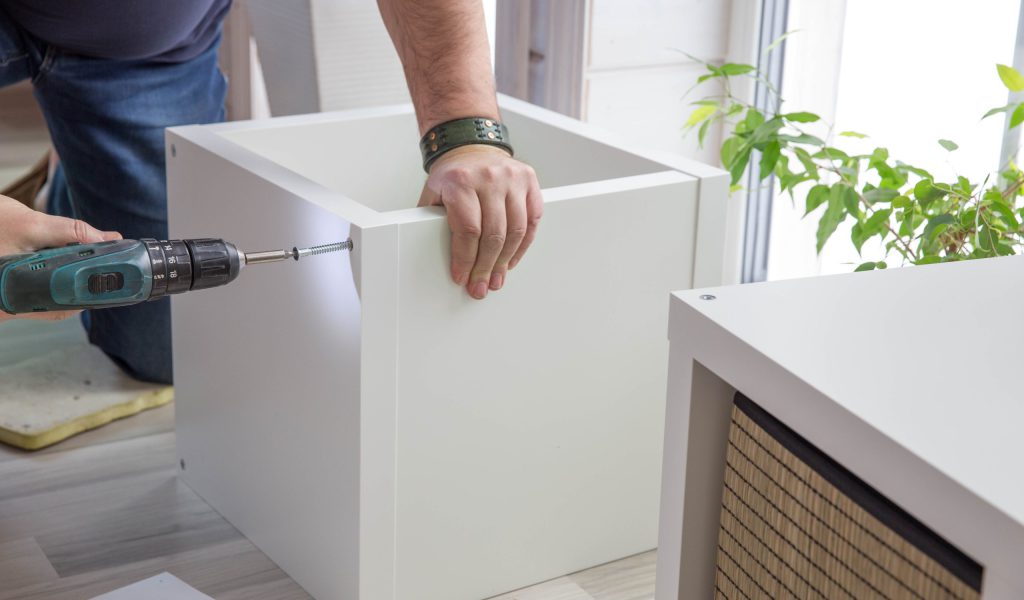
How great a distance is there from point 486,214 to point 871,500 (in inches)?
20.6

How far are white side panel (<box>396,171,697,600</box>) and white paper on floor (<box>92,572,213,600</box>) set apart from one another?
223mm

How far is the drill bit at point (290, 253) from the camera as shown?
3.35 feet

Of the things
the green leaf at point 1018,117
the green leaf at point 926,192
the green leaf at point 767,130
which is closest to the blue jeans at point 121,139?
the green leaf at point 767,130

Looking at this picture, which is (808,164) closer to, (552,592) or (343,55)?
(552,592)

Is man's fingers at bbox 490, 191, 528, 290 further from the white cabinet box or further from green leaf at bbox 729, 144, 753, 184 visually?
green leaf at bbox 729, 144, 753, 184


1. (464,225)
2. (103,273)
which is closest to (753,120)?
(464,225)

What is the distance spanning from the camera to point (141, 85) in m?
1.73

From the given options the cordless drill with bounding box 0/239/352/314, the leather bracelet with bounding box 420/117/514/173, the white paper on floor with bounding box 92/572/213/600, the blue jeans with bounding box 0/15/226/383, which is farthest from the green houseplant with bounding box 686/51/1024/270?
the blue jeans with bounding box 0/15/226/383

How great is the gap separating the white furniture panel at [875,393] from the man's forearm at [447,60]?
21.1 inches

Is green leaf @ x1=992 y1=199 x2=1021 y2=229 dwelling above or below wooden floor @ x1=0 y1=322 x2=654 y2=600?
above

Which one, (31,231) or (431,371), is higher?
(31,231)

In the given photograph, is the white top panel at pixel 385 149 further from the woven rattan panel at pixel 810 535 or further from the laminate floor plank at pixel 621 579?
the woven rattan panel at pixel 810 535

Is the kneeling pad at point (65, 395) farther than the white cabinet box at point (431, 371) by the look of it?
Yes

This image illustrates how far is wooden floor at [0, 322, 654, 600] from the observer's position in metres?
1.25
